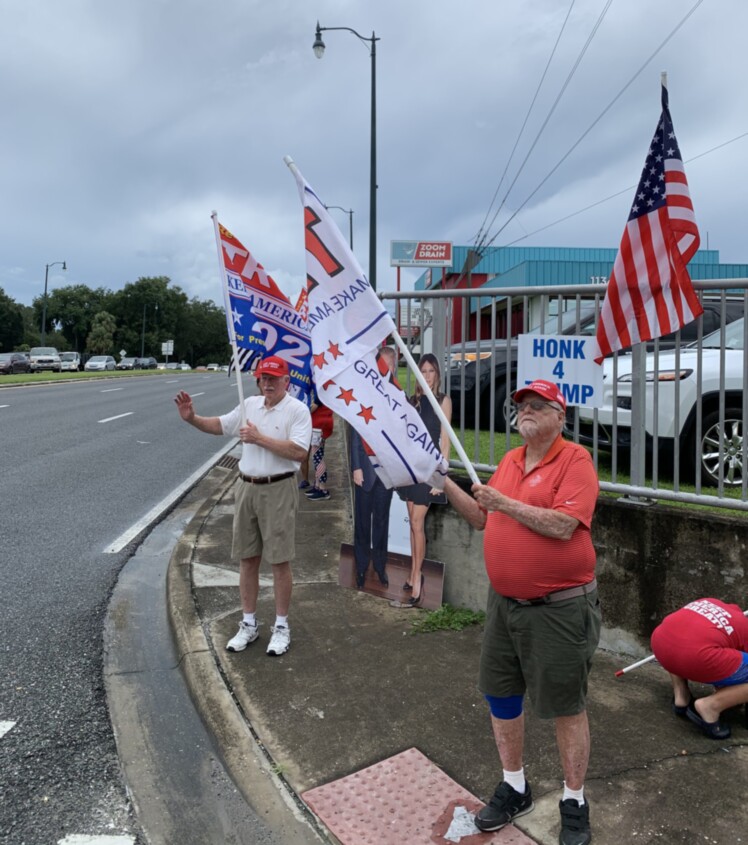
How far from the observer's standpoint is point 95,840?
9.06ft

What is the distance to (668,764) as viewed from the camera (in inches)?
126

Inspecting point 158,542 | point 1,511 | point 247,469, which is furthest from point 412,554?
point 1,511

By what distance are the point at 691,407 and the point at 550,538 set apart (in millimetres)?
2416

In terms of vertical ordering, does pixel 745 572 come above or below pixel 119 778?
above

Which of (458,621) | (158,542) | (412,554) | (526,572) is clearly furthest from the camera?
(158,542)

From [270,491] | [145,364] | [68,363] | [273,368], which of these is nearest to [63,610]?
[270,491]

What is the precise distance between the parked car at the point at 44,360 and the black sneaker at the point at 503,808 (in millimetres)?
54832

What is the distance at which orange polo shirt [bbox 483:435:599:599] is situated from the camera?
2594 mm

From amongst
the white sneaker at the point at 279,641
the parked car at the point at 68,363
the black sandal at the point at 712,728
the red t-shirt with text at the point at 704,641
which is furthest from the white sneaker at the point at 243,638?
the parked car at the point at 68,363

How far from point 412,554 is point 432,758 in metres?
2.05

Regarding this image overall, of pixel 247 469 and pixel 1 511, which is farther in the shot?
pixel 1 511

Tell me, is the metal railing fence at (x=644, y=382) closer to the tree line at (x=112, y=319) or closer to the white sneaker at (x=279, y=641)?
the white sneaker at (x=279, y=641)

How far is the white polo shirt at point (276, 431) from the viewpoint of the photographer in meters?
4.44

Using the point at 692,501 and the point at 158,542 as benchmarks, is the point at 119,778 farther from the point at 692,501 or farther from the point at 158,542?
the point at 158,542
